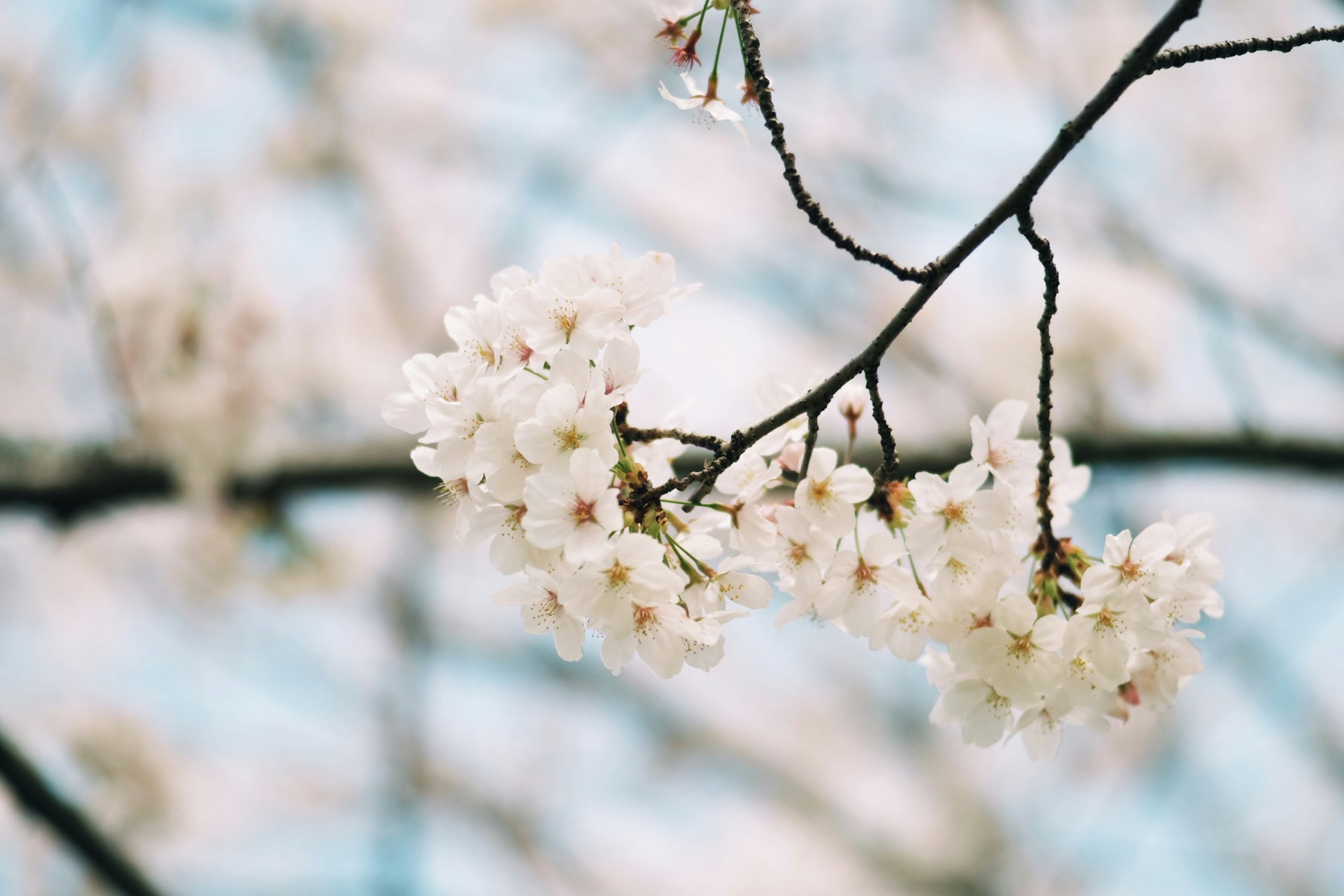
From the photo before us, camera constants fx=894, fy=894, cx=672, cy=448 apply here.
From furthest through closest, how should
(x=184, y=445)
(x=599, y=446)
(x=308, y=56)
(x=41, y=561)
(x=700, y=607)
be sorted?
(x=41, y=561)
(x=308, y=56)
(x=184, y=445)
(x=700, y=607)
(x=599, y=446)

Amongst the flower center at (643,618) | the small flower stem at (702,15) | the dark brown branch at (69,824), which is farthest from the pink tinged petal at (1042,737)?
the dark brown branch at (69,824)

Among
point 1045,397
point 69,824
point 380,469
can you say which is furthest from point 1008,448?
point 69,824

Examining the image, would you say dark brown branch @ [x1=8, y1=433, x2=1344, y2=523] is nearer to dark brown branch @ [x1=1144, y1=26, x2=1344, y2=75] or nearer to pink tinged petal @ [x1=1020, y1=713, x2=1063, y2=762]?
pink tinged petal @ [x1=1020, y1=713, x2=1063, y2=762]

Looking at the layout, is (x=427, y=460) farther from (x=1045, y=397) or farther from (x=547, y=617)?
(x=1045, y=397)

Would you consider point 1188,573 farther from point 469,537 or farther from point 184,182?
point 184,182

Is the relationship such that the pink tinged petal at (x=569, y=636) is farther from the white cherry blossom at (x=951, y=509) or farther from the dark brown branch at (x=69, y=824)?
the dark brown branch at (x=69, y=824)

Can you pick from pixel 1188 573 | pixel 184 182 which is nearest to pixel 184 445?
pixel 184 182
